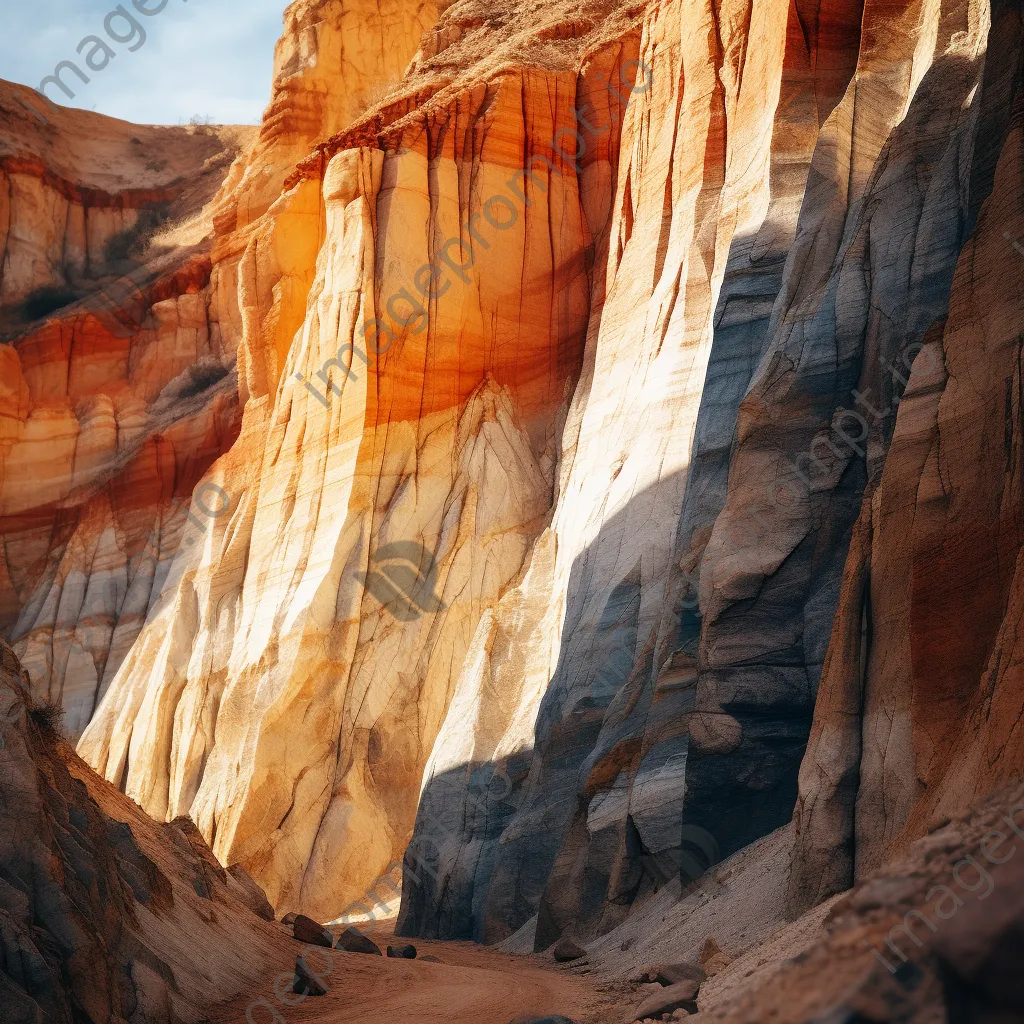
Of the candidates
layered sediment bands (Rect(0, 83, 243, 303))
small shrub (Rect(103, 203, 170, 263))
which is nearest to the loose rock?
layered sediment bands (Rect(0, 83, 243, 303))

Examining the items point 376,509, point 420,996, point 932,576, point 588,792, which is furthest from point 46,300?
point 932,576

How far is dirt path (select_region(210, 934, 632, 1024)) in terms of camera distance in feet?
37.2

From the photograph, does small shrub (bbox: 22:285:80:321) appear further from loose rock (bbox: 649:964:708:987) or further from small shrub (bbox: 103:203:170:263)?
loose rock (bbox: 649:964:708:987)

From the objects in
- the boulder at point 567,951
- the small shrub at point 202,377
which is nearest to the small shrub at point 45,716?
the boulder at point 567,951

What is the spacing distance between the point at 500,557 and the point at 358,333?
261 inches

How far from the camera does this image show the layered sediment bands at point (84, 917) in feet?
29.5

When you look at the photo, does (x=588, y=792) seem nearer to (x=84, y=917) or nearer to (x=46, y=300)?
(x=84, y=917)

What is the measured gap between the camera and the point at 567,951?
1648cm

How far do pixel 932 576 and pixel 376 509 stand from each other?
20446mm

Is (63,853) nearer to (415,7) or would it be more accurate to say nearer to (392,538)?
(392,538)

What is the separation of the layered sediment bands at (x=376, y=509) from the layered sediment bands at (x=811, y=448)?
1157 centimetres

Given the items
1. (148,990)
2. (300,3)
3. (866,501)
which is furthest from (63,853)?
(300,3)

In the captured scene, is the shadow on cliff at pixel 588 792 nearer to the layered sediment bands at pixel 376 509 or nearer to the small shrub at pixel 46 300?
the layered sediment bands at pixel 376 509

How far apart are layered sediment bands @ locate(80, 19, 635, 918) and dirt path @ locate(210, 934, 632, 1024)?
1238 cm
